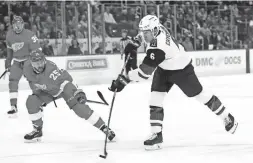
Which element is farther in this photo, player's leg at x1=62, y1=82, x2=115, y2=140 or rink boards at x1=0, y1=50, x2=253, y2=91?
rink boards at x1=0, y1=50, x2=253, y2=91

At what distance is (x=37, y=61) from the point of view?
412cm

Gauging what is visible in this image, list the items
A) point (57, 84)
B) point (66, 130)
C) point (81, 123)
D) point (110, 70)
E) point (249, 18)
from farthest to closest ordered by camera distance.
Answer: point (249, 18), point (110, 70), point (81, 123), point (66, 130), point (57, 84)

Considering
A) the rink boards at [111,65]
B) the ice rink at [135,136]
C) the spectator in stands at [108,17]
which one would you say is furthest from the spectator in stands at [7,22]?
the ice rink at [135,136]

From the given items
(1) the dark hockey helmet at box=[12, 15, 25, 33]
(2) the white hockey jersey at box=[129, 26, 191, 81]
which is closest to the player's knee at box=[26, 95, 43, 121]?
(2) the white hockey jersey at box=[129, 26, 191, 81]

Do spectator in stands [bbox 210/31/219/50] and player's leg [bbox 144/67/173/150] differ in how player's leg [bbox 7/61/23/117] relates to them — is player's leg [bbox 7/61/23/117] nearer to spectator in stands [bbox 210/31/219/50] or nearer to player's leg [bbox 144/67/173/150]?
player's leg [bbox 144/67/173/150]

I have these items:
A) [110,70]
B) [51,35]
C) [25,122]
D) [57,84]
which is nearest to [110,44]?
[110,70]

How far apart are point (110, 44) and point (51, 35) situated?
1427 millimetres

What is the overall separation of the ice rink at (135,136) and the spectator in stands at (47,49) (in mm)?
2639

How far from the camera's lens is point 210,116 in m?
5.72

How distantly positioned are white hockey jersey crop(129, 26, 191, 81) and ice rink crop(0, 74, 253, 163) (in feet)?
2.01

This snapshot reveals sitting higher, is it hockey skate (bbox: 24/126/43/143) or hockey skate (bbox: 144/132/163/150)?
hockey skate (bbox: 144/132/163/150)

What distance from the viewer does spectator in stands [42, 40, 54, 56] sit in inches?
391

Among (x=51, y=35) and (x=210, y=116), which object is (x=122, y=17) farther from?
(x=210, y=116)

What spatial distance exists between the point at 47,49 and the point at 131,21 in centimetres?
207
